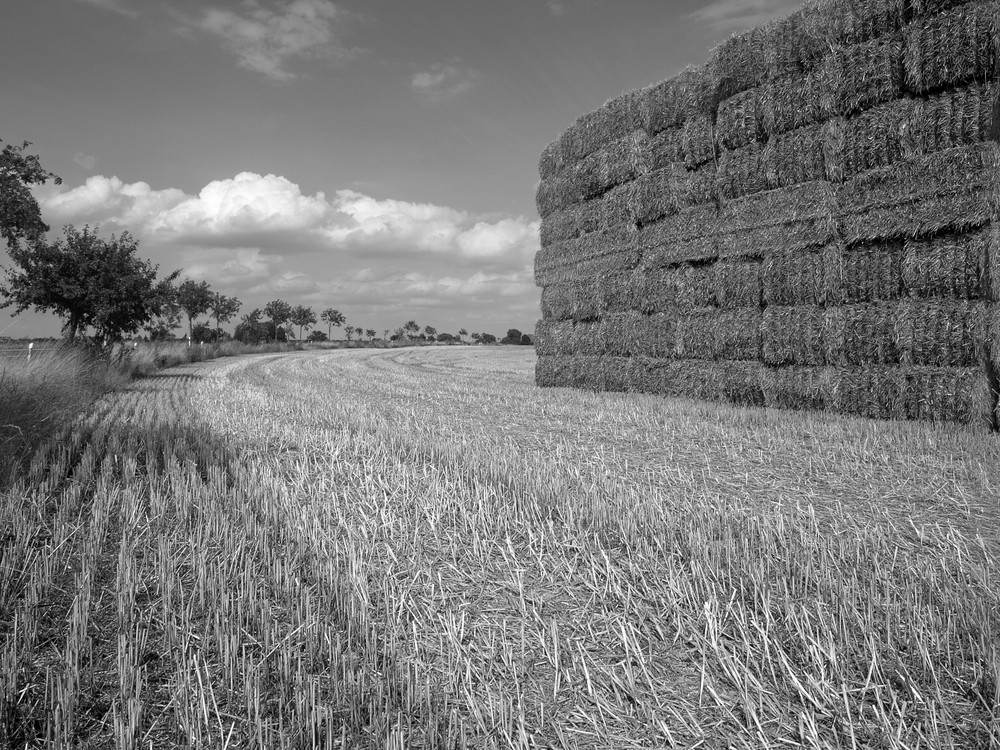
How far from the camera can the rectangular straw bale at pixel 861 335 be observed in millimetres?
9977

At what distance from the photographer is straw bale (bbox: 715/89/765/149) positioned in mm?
12039

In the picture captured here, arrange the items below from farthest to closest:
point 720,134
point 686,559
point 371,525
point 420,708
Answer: point 720,134
point 371,525
point 686,559
point 420,708

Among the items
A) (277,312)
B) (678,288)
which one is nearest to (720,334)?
(678,288)

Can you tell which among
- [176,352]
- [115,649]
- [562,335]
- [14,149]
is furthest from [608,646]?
[176,352]

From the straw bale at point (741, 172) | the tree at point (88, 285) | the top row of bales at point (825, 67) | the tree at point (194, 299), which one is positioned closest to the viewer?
the top row of bales at point (825, 67)

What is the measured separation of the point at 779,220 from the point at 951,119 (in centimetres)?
288

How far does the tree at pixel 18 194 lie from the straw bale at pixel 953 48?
21.2m

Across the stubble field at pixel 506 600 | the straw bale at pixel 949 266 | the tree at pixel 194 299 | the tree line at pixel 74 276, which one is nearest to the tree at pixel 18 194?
the tree line at pixel 74 276

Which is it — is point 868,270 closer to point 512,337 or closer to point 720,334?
point 720,334

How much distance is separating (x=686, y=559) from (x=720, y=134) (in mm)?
10523

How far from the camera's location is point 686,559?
429 centimetres

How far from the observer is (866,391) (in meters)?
10.2

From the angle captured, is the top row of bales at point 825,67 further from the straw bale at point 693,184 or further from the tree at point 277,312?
the tree at point 277,312

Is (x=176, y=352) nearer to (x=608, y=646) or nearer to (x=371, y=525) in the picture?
(x=371, y=525)
